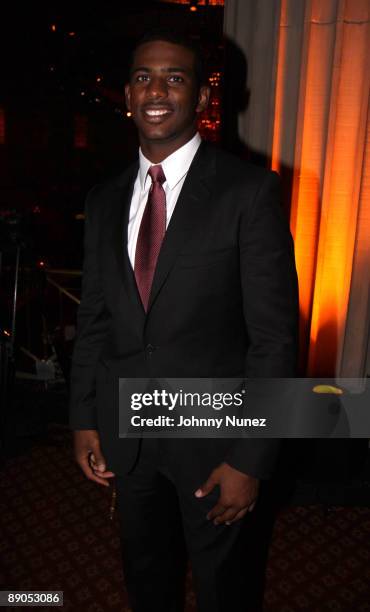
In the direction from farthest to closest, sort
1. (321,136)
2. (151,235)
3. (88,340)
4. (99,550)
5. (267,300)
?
(321,136)
(99,550)
(88,340)
(151,235)
(267,300)

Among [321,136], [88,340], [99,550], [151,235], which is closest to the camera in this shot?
[151,235]

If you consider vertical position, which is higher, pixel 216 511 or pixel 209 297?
pixel 209 297

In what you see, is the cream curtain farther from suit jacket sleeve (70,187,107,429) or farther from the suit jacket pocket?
the suit jacket pocket

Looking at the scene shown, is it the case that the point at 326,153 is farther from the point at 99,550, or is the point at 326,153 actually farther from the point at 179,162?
the point at 99,550

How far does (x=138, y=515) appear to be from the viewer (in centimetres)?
181

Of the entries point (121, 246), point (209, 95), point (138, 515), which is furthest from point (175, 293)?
point (138, 515)

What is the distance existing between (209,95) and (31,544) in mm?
2233

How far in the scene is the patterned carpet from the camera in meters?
2.34

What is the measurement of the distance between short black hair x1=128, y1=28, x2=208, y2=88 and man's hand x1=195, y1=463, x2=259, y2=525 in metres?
1.10

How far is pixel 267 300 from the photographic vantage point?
1439 millimetres

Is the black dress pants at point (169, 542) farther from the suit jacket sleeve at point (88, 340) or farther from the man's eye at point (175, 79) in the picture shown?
the man's eye at point (175, 79)

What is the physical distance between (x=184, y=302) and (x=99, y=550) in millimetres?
1686

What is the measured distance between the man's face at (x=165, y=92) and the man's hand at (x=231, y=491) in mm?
943

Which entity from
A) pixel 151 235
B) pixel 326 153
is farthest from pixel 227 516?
pixel 326 153
